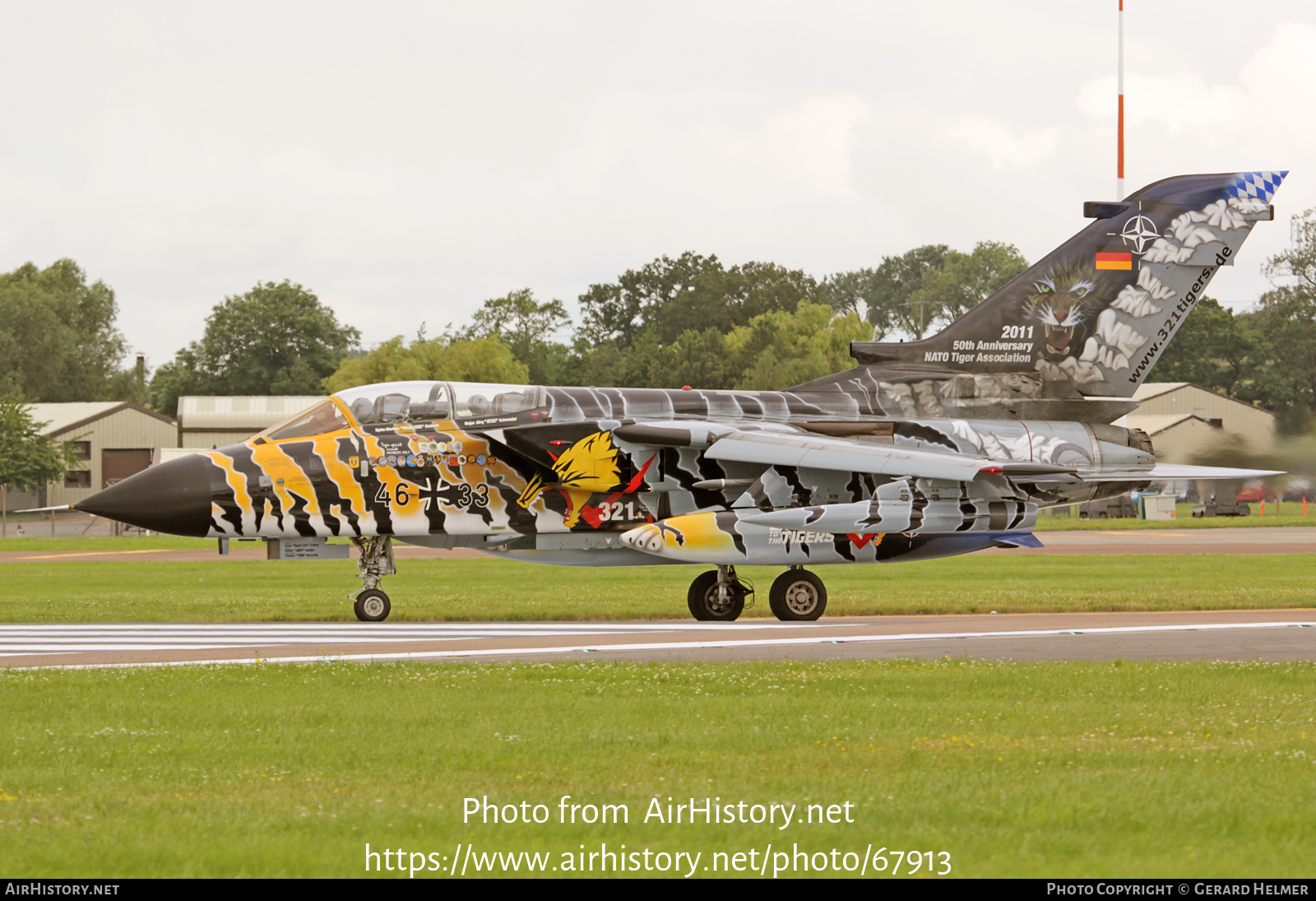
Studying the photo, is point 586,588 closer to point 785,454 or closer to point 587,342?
point 785,454

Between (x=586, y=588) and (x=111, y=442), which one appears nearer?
(x=586, y=588)

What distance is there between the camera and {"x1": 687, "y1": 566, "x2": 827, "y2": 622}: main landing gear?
17.9 metres

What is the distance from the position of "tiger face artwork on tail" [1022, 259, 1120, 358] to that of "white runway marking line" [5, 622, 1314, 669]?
500 centimetres

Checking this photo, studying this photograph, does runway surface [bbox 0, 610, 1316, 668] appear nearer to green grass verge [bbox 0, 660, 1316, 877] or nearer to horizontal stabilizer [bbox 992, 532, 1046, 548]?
horizontal stabilizer [bbox 992, 532, 1046, 548]

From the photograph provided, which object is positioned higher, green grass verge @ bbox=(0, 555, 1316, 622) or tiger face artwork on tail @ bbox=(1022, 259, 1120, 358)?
tiger face artwork on tail @ bbox=(1022, 259, 1120, 358)

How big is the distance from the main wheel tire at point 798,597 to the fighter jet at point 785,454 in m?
0.02

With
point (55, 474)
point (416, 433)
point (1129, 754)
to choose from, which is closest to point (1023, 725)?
point (1129, 754)

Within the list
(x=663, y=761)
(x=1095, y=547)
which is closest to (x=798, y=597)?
(x=663, y=761)

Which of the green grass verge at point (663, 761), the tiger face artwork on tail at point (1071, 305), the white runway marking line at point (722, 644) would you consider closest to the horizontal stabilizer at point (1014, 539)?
the white runway marking line at point (722, 644)

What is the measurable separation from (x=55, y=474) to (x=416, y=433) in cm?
6336

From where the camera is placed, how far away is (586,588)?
2450 cm

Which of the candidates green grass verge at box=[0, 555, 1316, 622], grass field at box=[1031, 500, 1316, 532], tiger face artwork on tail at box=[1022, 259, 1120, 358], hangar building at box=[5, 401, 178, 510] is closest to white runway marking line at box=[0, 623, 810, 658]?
green grass verge at box=[0, 555, 1316, 622]

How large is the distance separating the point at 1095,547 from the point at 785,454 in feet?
79.3
